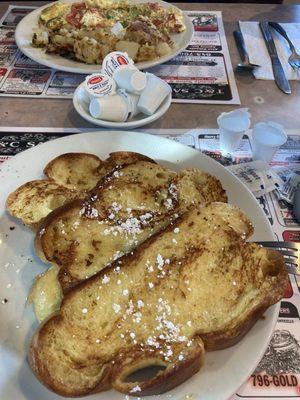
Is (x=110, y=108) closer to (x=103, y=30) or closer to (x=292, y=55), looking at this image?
(x=103, y=30)

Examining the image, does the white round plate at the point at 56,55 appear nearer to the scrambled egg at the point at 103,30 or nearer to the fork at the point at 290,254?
the scrambled egg at the point at 103,30

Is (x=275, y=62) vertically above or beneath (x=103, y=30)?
beneath

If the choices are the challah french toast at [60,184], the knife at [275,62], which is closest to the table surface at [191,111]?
the knife at [275,62]

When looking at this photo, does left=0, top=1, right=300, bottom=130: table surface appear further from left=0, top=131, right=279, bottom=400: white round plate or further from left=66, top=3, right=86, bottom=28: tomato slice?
left=66, top=3, right=86, bottom=28: tomato slice

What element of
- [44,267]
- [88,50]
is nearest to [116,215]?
[44,267]

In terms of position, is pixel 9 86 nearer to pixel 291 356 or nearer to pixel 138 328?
pixel 138 328

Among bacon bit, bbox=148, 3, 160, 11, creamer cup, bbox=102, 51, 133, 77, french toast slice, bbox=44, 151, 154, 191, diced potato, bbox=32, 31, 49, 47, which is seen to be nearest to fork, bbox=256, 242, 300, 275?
french toast slice, bbox=44, 151, 154, 191
